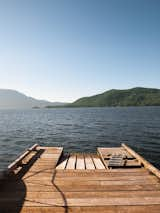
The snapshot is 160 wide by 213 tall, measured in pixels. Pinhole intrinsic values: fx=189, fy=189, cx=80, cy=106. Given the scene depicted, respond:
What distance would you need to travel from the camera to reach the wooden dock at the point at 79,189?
5.56m

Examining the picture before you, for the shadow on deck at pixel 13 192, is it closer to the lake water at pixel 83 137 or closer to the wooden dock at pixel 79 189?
the wooden dock at pixel 79 189

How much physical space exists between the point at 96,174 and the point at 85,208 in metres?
2.92

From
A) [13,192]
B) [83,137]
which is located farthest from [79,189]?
[83,137]

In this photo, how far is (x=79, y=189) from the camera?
6.75 metres

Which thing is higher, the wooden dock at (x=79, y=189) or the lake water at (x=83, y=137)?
the wooden dock at (x=79, y=189)

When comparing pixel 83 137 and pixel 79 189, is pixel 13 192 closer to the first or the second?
pixel 79 189

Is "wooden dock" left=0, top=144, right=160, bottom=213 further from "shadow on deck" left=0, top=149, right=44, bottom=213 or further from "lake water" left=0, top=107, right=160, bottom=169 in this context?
"lake water" left=0, top=107, right=160, bottom=169

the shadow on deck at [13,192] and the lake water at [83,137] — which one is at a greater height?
the shadow on deck at [13,192]

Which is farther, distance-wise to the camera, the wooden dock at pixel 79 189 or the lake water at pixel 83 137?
the lake water at pixel 83 137

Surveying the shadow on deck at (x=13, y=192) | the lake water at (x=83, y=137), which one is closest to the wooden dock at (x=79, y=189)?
the shadow on deck at (x=13, y=192)

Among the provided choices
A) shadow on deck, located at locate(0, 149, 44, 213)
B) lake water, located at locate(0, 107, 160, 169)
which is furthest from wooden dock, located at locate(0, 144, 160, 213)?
lake water, located at locate(0, 107, 160, 169)

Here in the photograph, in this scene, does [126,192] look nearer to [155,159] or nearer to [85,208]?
[85,208]

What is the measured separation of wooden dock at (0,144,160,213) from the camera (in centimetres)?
556

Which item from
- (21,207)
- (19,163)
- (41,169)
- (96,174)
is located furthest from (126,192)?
(19,163)
